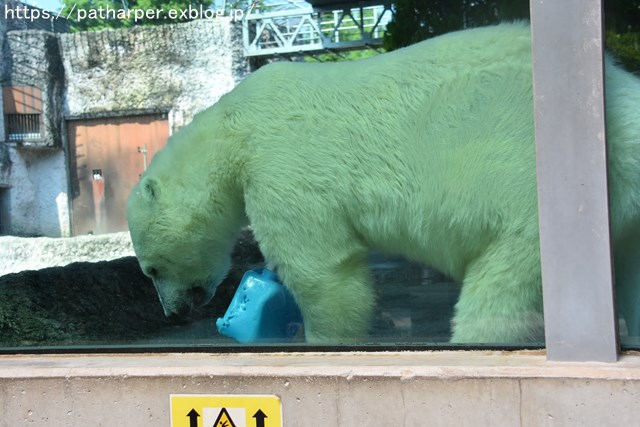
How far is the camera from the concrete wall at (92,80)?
2883 mm

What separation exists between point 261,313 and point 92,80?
3.56 ft

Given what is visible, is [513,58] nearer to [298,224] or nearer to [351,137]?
[351,137]

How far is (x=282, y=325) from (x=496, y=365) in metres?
0.85

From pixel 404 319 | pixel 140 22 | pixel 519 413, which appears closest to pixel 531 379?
pixel 519 413

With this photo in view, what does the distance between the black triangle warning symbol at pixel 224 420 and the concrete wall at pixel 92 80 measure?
1054 mm

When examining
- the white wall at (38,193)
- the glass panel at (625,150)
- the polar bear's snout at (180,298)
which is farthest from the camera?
the polar bear's snout at (180,298)

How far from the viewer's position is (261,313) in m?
2.76

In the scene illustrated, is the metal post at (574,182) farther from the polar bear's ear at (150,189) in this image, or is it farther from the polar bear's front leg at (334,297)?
the polar bear's ear at (150,189)

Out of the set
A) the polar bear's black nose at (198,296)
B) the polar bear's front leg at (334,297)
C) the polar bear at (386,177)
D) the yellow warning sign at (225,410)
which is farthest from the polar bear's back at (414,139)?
the yellow warning sign at (225,410)

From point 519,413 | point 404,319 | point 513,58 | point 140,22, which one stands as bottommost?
point 519,413

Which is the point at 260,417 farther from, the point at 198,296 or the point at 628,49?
the point at 628,49

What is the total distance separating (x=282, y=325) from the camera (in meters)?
2.70

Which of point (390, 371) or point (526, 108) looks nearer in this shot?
point (390, 371)

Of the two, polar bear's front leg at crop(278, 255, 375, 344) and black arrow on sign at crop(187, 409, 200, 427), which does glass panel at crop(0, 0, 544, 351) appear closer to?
polar bear's front leg at crop(278, 255, 375, 344)
